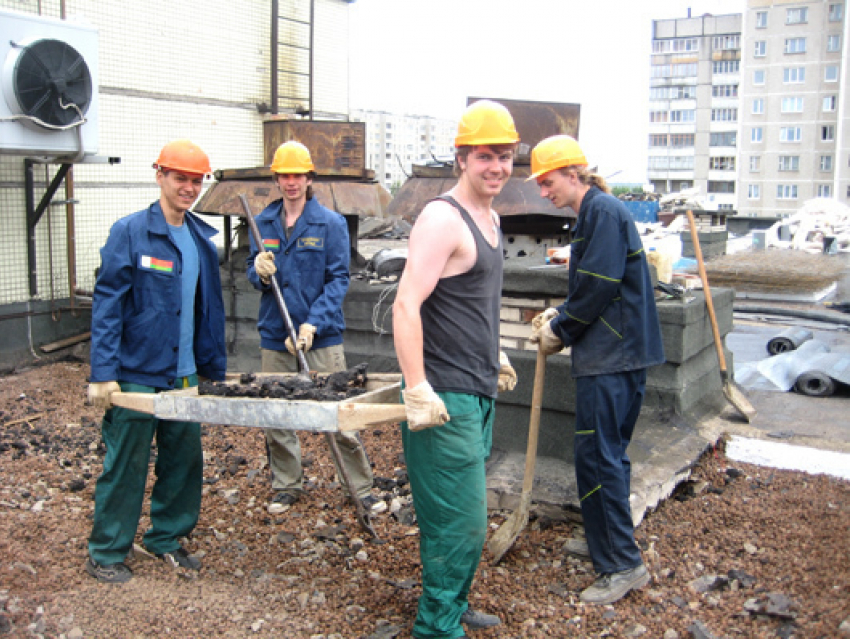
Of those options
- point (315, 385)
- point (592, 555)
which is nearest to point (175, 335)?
point (315, 385)

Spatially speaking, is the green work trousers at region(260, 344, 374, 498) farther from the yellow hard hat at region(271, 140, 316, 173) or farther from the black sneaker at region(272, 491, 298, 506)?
the yellow hard hat at region(271, 140, 316, 173)

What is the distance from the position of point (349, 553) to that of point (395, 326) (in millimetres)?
1851

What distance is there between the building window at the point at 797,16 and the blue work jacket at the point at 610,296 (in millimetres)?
76394

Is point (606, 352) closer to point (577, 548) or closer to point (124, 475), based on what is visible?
point (577, 548)

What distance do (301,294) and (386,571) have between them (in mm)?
1813

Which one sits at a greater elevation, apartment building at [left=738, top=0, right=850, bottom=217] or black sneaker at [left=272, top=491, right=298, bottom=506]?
apartment building at [left=738, top=0, right=850, bottom=217]

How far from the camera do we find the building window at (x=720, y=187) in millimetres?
87375

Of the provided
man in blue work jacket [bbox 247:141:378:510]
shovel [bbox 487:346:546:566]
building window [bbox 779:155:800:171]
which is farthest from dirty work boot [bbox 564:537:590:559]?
building window [bbox 779:155:800:171]

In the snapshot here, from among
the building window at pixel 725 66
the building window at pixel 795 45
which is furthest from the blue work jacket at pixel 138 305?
the building window at pixel 725 66

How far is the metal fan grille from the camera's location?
701 cm

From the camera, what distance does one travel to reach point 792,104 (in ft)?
225

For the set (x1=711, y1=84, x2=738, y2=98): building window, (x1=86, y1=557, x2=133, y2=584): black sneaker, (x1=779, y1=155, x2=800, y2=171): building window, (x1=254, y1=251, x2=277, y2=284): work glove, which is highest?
(x1=711, y1=84, x2=738, y2=98): building window

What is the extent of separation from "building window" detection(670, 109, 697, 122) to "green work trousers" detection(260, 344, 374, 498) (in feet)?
316

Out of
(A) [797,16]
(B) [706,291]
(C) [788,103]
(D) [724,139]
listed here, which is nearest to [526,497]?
(B) [706,291]
